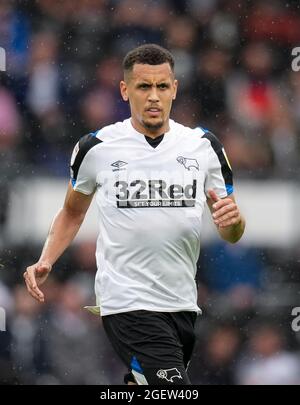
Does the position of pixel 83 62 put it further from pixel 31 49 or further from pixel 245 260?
pixel 245 260

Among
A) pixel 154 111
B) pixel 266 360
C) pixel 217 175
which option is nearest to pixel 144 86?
pixel 154 111

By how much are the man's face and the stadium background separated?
A: 11.3 ft

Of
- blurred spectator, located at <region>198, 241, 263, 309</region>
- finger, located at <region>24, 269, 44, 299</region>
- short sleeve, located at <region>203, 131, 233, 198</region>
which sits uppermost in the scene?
short sleeve, located at <region>203, 131, 233, 198</region>

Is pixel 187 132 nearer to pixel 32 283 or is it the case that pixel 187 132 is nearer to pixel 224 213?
pixel 224 213

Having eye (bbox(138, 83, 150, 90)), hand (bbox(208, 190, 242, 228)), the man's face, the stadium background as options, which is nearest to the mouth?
the man's face

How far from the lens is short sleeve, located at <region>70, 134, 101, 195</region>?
562 cm

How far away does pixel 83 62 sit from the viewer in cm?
955

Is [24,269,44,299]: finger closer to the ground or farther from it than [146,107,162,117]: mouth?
closer to the ground

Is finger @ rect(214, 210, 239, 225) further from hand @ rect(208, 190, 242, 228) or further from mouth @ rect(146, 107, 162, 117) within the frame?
mouth @ rect(146, 107, 162, 117)

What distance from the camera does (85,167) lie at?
18.5 ft

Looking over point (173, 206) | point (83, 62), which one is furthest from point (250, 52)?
point (173, 206)

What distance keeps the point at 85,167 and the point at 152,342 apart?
1.01 m

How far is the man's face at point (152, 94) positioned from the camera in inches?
215
